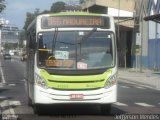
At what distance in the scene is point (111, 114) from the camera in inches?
690

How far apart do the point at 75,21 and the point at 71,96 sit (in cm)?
224

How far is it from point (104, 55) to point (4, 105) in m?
4.47

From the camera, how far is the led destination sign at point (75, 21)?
56.3 ft

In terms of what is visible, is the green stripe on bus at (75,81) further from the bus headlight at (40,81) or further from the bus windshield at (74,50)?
the bus windshield at (74,50)

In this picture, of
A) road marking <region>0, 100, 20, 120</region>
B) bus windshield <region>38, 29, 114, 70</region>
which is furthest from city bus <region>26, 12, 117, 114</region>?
road marking <region>0, 100, 20, 120</region>

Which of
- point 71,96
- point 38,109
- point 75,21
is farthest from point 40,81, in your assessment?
point 75,21

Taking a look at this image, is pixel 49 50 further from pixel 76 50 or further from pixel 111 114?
pixel 111 114

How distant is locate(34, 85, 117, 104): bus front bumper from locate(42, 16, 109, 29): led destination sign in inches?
73.2

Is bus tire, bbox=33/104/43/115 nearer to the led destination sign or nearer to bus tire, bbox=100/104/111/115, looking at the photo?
bus tire, bbox=100/104/111/115

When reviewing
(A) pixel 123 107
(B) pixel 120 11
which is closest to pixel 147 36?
(B) pixel 120 11

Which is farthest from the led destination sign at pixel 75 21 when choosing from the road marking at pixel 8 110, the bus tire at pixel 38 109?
the road marking at pixel 8 110

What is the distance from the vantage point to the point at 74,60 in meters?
16.9

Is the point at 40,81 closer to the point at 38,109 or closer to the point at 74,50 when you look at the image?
the point at 38,109

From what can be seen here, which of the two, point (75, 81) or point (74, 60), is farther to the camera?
point (74, 60)
